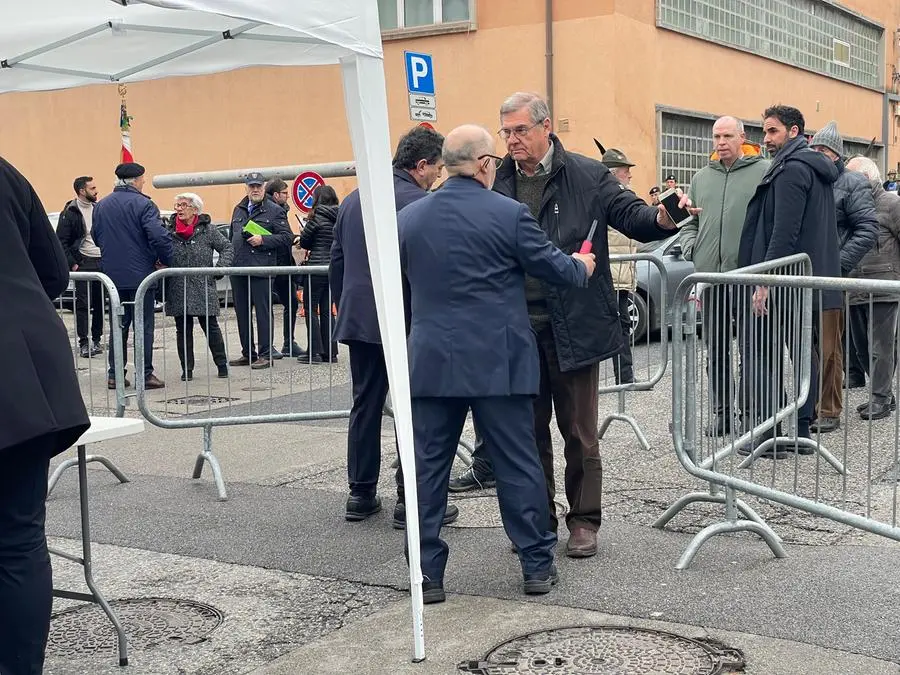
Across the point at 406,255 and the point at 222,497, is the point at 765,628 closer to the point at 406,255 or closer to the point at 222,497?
the point at 406,255

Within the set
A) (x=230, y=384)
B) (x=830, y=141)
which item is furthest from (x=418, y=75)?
(x=230, y=384)

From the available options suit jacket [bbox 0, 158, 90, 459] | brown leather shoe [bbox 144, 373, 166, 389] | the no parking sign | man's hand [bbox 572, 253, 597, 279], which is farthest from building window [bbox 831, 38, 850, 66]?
suit jacket [bbox 0, 158, 90, 459]

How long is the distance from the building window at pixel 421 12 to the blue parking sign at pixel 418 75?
8450 millimetres

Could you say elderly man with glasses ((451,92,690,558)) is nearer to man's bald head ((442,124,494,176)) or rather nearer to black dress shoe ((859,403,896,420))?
man's bald head ((442,124,494,176))

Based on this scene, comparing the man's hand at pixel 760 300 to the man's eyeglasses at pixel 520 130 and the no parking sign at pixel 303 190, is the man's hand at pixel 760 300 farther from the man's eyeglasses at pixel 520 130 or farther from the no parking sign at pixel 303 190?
the no parking sign at pixel 303 190

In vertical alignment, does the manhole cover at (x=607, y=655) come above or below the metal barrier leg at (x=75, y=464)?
below

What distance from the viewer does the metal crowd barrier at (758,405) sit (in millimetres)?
5320

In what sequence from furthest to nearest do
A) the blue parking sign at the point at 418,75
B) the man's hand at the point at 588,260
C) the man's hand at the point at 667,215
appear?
the blue parking sign at the point at 418,75
the man's hand at the point at 667,215
the man's hand at the point at 588,260

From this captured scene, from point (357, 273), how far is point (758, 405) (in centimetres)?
211

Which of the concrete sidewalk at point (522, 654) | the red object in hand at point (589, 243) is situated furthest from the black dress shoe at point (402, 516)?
the red object in hand at point (589, 243)

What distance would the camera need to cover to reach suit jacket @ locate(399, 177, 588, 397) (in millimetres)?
4957

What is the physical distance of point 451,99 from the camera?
22516 mm

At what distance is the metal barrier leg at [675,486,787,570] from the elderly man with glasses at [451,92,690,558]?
0.45m

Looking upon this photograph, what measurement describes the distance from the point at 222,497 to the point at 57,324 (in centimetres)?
329
